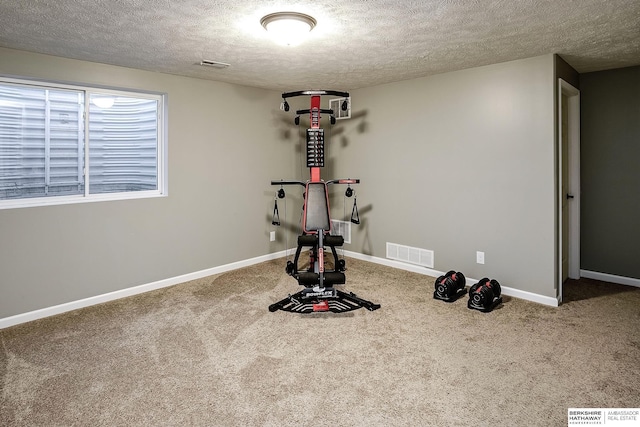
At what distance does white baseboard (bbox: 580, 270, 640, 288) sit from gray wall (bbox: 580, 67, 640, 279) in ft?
0.12

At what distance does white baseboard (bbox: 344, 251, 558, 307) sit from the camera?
361cm

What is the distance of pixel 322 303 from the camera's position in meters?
3.49

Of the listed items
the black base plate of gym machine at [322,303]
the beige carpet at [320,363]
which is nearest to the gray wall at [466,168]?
the beige carpet at [320,363]

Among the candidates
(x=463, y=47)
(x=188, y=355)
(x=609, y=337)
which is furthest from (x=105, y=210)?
(x=609, y=337)

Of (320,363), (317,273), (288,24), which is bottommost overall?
(320,363)

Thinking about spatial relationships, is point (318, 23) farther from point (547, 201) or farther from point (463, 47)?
point (547, 201)

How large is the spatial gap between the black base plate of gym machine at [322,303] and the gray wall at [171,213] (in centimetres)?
147

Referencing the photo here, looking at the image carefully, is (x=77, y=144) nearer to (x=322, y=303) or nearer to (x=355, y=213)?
(x=322, y=303)

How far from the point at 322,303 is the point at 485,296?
4.74ft

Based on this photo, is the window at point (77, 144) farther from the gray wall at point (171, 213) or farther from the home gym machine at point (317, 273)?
the home gym machine at point (317, 273)

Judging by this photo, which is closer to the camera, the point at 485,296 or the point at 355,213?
the point at 485,296

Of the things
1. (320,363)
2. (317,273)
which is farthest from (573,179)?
(320,363)

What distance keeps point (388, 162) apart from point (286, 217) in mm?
1611

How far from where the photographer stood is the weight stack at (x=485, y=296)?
3424mm
